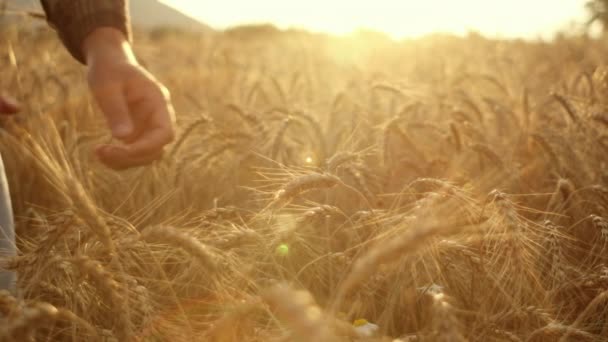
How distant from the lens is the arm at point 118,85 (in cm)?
149

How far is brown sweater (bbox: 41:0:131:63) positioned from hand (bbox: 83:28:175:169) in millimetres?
71

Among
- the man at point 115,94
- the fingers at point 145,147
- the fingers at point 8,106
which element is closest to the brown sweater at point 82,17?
the man at point 115,94

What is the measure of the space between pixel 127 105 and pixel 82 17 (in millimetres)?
381

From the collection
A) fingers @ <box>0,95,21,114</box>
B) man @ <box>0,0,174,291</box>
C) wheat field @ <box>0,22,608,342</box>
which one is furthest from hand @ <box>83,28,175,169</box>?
fingers @ <box>0,95,21,114</box>

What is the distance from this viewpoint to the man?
149cm

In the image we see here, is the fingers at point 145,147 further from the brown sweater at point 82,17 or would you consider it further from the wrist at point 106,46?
the brown sweater at point 82,17

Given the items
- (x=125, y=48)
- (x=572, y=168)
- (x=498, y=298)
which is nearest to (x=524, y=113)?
(x=572, y=168)

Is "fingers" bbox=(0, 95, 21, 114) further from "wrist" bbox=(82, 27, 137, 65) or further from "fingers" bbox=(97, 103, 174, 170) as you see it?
"fingers" bbox=(97, 103, 174, 170)

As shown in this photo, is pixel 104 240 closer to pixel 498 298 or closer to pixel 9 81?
pixel 498 298

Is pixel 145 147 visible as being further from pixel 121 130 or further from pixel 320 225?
pixel 320 225

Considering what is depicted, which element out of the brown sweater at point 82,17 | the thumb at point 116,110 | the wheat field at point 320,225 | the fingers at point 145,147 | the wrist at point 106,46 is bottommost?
the wheat field at point 320,225

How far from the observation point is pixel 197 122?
94.7 inches

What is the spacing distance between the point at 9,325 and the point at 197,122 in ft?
5.58

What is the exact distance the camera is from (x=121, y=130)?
1.47m
